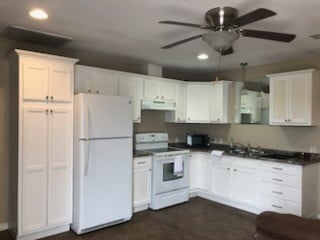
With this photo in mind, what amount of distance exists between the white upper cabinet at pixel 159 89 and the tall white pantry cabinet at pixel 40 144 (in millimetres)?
1516

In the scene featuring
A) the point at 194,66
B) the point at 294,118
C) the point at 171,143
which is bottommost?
the point at 171,143

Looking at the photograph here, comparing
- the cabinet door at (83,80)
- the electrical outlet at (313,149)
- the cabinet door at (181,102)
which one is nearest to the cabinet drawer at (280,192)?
the electrical outlet at (313,149)

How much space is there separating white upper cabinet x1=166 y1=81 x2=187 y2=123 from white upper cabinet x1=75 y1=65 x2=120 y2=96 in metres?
1.40

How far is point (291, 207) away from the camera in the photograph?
3797 millimetres

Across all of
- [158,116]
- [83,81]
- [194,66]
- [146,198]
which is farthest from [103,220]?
[194,66]

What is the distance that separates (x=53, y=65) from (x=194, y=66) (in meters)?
2.71

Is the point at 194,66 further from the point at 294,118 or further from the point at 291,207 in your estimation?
the point at 291,207

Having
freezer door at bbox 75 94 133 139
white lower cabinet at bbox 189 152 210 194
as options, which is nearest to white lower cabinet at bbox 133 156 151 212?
freezer door at bbox 75 94 133 139

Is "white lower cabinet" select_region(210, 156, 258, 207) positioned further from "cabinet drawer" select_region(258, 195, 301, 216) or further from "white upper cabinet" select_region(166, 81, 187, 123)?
"white upper cabinet" select_region(166, 81, 187, 123)

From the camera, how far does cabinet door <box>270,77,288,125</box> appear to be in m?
4.22

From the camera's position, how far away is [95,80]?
4000 millimetres

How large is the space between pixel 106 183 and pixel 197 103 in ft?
8.40

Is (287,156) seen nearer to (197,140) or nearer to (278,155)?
(278,155)

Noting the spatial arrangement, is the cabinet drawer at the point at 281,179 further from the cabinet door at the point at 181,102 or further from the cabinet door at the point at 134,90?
the cabinet door at the point at 134,90
